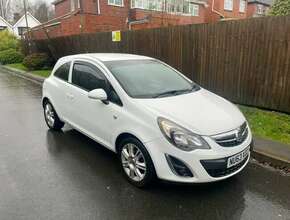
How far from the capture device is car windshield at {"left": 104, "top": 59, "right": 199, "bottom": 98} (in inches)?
154

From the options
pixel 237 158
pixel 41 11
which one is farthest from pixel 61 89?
pixel 41 11

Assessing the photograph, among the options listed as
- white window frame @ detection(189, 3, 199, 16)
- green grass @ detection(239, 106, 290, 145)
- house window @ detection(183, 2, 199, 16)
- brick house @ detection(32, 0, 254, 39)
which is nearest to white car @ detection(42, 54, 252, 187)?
green grass @ detection(239, 106, 290, 145)

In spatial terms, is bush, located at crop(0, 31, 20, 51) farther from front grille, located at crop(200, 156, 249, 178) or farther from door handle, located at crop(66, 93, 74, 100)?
front grille, located at crop(200, 156, 249, 178)

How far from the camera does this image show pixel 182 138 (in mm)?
3102

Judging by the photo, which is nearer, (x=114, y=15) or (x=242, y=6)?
(x=114, y=15)

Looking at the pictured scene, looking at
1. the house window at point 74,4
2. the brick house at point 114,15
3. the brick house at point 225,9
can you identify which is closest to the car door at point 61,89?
the brick house at point 114,15

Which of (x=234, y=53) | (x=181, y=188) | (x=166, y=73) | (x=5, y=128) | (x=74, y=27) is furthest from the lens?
(x=74, y=27)

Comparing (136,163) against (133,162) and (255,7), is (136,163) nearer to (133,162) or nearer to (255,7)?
(133,162)

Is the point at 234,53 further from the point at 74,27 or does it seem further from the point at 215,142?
the point at 74,27

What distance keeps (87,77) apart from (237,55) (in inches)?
171

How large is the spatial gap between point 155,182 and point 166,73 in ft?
6.34

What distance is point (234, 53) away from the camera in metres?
7.21

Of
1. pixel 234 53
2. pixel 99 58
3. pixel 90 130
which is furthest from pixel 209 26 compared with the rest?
pixel 90 130

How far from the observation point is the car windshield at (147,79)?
3.92 meters
